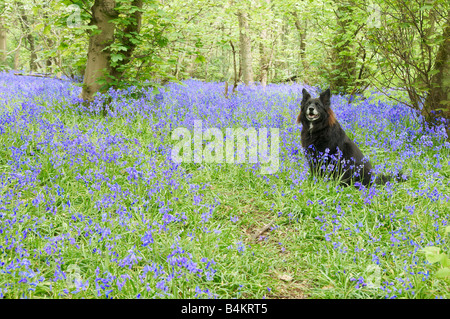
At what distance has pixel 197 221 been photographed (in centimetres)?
362

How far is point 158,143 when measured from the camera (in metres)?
5.55

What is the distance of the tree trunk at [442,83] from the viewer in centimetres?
624

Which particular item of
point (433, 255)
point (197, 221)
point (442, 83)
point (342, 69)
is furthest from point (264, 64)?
point (433, 255)

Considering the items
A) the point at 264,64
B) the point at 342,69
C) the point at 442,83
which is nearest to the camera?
the point at 442,83

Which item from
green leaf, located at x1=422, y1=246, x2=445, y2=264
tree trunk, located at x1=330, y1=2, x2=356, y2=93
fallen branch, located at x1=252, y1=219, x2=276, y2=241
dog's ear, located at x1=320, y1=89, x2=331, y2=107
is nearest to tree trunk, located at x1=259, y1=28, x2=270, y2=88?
tree trunk, located at x1=330, y1=2, x2=356, y2=93

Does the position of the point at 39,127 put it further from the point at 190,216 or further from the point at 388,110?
the point at 388,110

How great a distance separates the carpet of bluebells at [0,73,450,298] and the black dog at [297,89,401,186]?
25cm

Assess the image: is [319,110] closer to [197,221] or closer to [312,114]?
[312,114]

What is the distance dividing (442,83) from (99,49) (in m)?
7.33

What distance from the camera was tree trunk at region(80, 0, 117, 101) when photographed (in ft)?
22.6

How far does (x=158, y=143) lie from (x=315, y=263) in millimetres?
3423

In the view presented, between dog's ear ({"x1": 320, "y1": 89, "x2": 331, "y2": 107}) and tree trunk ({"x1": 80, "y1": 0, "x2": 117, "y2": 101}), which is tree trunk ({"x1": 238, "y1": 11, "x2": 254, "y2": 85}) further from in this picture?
dog's ear ({"x1": 320, "y1": 89, "x2": 331, "y2": 107})

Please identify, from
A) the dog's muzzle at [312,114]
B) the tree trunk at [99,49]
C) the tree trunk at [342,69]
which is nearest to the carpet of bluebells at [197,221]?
the dog's muzzle at [312,114]
